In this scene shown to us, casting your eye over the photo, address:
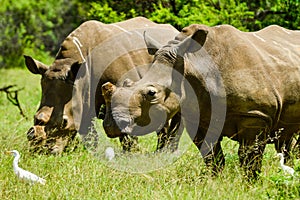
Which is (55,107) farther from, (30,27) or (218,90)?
(30,27)

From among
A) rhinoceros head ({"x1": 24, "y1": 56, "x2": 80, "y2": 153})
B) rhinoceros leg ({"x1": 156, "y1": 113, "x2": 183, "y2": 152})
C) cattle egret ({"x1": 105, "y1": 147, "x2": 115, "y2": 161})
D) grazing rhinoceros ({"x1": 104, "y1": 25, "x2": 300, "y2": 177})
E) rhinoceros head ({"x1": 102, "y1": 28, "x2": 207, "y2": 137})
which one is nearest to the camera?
rhinoceros head ({"x1": 102, "y1": 28, "x2": 207, "y2": 137})

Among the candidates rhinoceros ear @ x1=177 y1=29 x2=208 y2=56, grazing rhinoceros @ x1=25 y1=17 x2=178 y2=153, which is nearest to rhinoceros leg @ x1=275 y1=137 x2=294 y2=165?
rhinoceros ear @ x1=177 y1=29 x2=208 y2=56

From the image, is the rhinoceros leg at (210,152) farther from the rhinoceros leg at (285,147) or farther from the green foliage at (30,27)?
the green foliage at (30,27)

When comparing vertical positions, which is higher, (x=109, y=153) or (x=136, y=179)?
(x=136, y=179)

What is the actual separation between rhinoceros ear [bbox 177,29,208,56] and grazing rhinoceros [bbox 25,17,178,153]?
1981mm

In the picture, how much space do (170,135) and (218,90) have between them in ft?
5.18

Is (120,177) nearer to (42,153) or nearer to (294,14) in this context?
(42,153)

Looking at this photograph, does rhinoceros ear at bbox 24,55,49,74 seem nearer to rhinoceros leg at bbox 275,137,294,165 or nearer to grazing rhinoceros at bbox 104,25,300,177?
grazing rhinoceros at bbox 104,25,300,177

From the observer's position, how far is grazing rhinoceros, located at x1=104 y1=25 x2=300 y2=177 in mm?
6059

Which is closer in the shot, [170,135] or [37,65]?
[170,135]

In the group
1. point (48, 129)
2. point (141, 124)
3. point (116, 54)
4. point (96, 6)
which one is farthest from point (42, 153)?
point (96, 6)

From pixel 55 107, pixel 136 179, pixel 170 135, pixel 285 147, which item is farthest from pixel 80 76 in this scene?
pixel 285 147

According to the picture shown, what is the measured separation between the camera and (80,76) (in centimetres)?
824

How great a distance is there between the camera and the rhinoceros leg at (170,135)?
7922 mm
